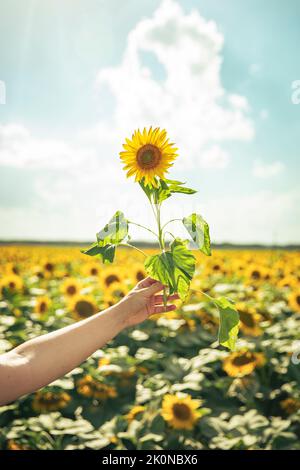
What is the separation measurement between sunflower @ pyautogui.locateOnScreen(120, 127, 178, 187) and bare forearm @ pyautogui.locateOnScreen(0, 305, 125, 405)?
386 millimetres

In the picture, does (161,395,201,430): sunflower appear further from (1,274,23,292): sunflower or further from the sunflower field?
(1,274,23,292): sunflower

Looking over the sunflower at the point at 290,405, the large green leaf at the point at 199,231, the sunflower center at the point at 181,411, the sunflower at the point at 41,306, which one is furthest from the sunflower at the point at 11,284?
the large green leaf at the point at 199,231

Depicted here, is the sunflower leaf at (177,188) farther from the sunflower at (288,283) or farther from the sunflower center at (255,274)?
the sunflower center at (255,274)

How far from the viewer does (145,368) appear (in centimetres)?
317

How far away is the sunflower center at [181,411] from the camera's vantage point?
2396mm

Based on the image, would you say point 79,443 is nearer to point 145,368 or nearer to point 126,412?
point 126,412

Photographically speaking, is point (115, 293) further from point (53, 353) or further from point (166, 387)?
point (53, 353)

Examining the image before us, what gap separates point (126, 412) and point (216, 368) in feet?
3.13

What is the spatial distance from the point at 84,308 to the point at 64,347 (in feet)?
8.95

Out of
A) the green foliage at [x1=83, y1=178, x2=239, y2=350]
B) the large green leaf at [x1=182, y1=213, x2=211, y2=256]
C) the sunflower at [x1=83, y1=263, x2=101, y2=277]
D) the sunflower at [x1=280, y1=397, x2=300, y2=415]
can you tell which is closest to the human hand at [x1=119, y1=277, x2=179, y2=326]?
the green foliage at [x1=83, y1=178, x2=239, y2=350]

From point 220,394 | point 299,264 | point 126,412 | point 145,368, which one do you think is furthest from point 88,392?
point 299,264

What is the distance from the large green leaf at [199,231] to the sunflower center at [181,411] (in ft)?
5.75

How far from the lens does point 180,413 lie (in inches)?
94.7
